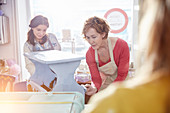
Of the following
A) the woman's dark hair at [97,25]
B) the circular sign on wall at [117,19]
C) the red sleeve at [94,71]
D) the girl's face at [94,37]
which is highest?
the circular sign on wall at [117,19]

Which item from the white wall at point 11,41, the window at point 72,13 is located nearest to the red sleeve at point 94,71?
the window at point 72,13

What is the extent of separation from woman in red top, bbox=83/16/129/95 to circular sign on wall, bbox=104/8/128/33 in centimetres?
Answer: 131

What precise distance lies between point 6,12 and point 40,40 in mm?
1416

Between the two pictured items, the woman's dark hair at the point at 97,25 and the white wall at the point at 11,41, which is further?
the white wall at the point at 11,41

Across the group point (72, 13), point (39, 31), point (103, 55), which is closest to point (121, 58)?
→ point (103, 55)

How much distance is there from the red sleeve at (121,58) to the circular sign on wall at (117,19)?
53.5 inches

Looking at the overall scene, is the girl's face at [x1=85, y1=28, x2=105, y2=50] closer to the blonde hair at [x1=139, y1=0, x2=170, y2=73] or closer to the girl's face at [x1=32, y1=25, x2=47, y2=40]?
the girl's face at [x1=32, y1=25, x2=47, y2=40]

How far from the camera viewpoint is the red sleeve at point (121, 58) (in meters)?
1.61

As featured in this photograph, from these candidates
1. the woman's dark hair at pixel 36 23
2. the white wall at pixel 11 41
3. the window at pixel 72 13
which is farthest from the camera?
the window at pixel 72 13

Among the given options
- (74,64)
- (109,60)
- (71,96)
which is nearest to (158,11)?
(71,96)

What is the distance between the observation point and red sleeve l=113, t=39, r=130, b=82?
161 centimetres

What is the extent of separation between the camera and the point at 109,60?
172cm

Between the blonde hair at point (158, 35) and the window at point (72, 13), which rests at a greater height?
the window at point (72, 13)

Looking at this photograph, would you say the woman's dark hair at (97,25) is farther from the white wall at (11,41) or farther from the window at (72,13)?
the white wall at (11,41)
